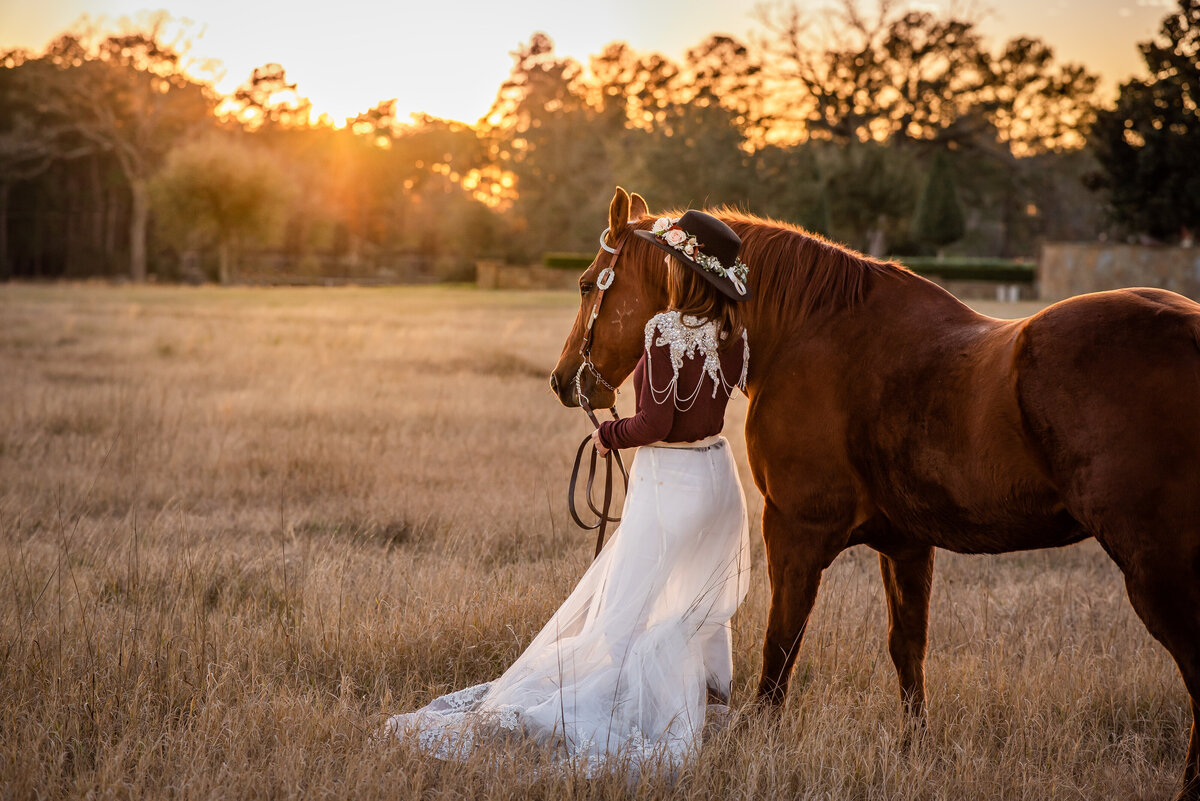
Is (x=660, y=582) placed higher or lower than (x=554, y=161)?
lower

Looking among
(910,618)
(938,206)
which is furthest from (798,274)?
(938,206)

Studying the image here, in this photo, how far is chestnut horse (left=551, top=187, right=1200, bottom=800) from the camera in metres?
2.39

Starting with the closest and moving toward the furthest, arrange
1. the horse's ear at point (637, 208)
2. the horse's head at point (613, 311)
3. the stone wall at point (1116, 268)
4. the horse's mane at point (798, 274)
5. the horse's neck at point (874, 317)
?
1. the horse's neck at point (874, 317)
2. the horse's mane at point (798, 274)
3. the horse's head at point (613, 311)
4. the horse's ear at point (637, 208)
5. the stone wall at point (1116, 268)

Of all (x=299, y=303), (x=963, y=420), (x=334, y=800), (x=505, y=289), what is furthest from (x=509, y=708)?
(x=505, y=289)

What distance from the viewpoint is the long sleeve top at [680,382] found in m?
3.10

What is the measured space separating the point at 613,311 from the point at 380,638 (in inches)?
67.3

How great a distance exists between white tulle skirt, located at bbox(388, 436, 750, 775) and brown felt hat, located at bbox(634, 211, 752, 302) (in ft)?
1.89

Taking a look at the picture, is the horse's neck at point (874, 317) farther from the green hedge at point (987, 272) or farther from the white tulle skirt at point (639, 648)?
the green hedge at point (987, 272)

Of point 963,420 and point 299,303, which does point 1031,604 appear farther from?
point 299,303

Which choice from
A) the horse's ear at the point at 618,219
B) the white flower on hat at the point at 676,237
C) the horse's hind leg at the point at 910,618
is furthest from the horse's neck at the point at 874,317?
the horse's hind leg at the point at 910,618

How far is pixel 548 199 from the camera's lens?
56344 mm

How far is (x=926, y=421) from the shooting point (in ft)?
9.26

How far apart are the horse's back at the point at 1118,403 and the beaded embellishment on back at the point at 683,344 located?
37.1 inches

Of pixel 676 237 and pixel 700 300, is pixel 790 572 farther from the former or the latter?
pixel 676 237
